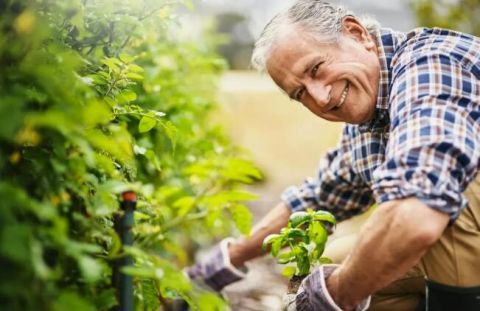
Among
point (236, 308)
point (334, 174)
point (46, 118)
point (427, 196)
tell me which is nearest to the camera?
point (46, 118)

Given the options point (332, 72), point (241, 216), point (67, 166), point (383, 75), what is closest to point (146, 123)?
point (241, 216)

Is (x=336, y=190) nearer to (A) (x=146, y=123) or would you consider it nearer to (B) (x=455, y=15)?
→ (A) (x=146, y=123)

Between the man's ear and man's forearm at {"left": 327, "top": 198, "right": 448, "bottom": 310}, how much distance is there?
785mm

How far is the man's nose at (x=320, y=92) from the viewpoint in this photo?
225 centimetres

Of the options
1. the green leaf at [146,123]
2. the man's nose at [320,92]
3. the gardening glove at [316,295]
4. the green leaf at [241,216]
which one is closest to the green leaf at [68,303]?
the green leaf at [146,123]

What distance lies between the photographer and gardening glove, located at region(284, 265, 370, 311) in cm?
194

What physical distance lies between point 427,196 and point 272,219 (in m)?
1.20

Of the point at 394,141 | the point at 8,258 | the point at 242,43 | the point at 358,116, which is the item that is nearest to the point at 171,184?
the point at 358,116

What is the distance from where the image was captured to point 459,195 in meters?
1.77

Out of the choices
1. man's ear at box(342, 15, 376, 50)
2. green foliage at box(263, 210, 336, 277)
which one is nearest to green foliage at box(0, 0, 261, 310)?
green foliage at box(263, 210, 336, 277)

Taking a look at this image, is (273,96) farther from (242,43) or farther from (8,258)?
(8,258)

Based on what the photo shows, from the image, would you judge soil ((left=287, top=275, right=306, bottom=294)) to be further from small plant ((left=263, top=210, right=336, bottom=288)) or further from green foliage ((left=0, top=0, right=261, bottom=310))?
green foliage ((left=0, top=0, right=261, bottom=310))

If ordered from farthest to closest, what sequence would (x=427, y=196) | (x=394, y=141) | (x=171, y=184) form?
(x=171, y=184) → (x=394, y=141) → (x=427, y=196)

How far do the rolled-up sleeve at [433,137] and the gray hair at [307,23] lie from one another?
0.36 meters
